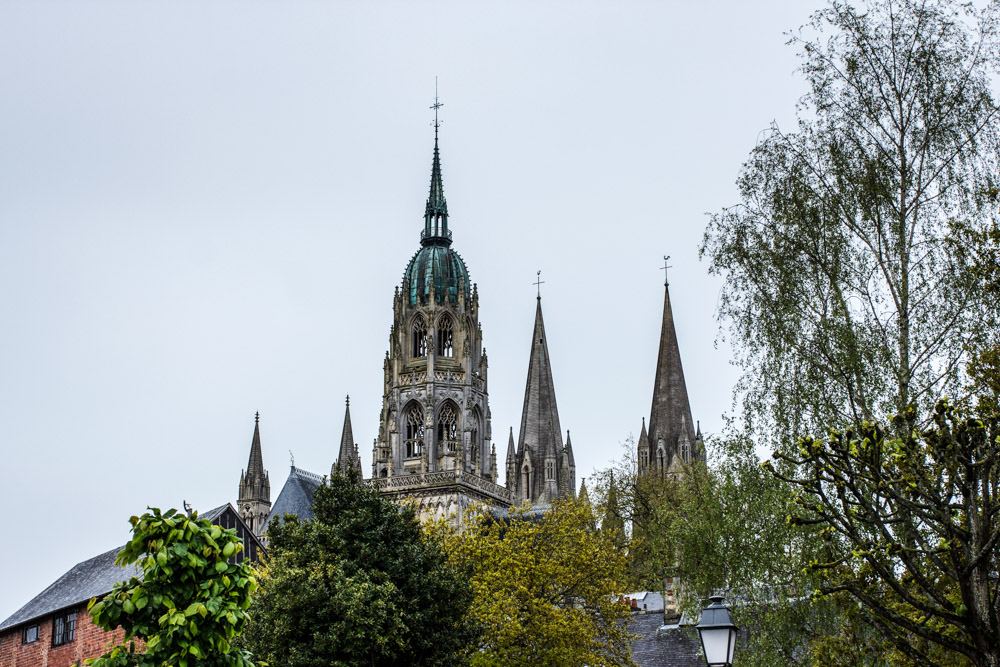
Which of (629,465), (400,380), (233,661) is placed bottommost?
(233,661)

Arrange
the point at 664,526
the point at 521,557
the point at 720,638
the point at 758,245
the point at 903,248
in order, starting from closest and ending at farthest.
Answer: the point at 720,638 < the point at 903,248 < the point at 758,245 < the point at 521,557 < the point at 664,526

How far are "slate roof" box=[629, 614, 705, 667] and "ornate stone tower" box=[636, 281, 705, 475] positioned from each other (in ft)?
177

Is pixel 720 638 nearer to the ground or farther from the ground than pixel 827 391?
nearer to the ground

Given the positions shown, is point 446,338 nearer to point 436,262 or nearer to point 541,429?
point 436,262

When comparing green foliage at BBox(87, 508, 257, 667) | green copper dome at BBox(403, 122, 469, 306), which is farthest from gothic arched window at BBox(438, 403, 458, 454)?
green foliage at BBox(87, 508, 257, 667)

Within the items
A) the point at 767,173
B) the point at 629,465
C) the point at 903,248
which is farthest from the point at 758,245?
the point at 629,465

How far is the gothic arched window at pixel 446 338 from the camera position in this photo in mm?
Answer: 94000

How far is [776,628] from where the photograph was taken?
2900 centimetres

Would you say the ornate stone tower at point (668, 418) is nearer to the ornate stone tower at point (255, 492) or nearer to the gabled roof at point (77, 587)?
the ornate stone tower at point (255, 492)

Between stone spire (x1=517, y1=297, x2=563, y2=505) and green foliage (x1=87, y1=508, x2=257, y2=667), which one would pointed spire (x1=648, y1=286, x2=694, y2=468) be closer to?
stone spire (x1=517, y1=297, x2=563, y2=505)

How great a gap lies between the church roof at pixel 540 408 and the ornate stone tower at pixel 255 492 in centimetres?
2226

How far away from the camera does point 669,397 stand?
352ft

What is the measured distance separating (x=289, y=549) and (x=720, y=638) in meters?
21.3

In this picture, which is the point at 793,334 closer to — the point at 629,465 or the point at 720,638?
the point at 720,638
